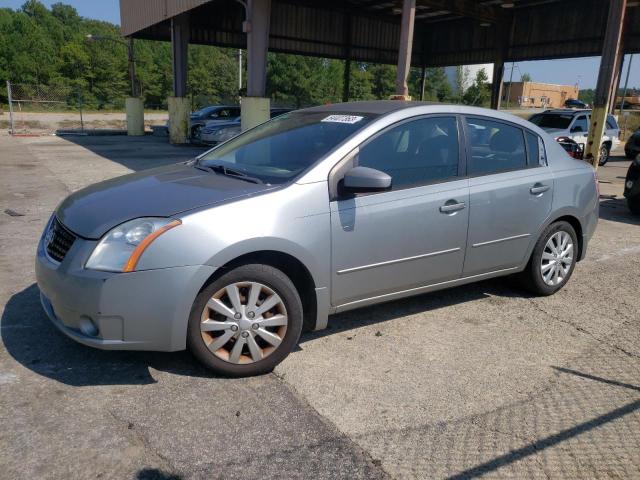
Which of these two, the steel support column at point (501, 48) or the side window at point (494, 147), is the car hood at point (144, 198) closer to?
the side window at point (494, 147)

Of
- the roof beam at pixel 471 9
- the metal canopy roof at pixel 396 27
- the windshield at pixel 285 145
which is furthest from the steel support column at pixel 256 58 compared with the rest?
the windshield at pixel 285 145

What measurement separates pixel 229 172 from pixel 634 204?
7.66 m

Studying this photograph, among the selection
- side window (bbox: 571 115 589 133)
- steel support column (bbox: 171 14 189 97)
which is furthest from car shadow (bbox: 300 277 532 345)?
steel support column (bbox: 171 14 189 97)

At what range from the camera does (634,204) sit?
8.94 m

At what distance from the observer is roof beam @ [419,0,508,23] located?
16.5 m

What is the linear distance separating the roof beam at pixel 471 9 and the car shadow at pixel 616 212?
27.4 feet

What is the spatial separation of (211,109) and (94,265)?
20.1 m

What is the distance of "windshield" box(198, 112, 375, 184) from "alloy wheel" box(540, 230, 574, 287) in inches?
84.3

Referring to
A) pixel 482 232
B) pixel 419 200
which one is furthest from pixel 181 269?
pixel 482 232

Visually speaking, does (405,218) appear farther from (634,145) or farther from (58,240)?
A: (634,145)

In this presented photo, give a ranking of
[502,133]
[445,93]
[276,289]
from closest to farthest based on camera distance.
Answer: [276,289]
[502,133]
[445,93]

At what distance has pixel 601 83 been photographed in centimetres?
1120

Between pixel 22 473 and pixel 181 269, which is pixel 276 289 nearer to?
pixel 181 269

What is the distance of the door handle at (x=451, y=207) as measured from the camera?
13.1 ft
